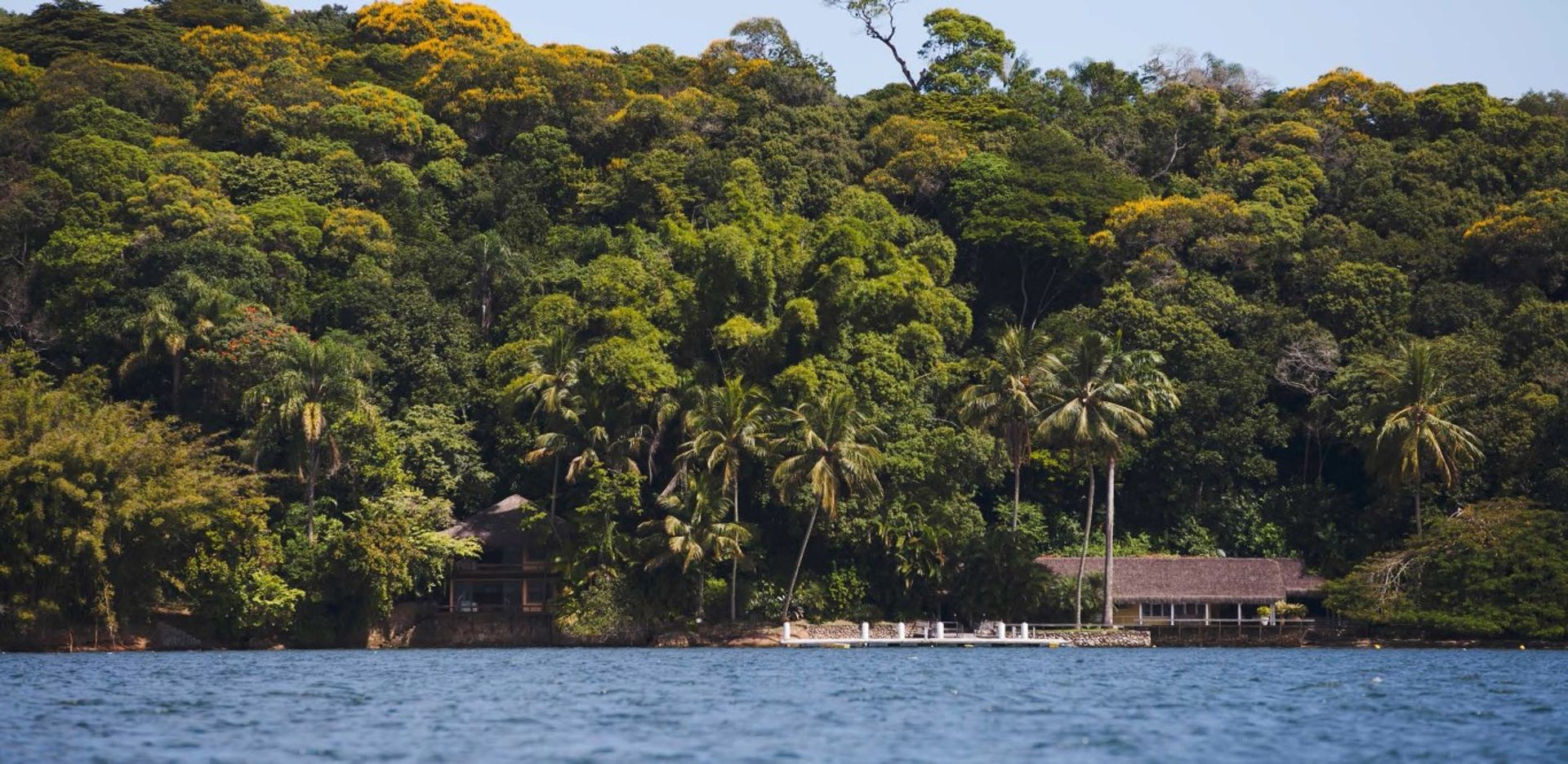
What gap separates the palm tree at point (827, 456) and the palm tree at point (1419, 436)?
55.4 feet

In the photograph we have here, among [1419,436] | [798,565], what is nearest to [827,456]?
[798,565]

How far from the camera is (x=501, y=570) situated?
62.4 metres

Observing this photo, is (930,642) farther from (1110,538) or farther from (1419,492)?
(1419,492)

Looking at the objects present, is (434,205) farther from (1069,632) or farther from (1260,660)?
(1260,660)

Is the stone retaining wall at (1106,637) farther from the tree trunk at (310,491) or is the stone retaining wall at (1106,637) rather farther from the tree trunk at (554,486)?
the tree trunk at (310,491)

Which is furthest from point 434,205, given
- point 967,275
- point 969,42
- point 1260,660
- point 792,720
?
point 792,720

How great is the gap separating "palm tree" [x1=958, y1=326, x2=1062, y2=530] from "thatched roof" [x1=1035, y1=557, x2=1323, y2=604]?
4.49 meters

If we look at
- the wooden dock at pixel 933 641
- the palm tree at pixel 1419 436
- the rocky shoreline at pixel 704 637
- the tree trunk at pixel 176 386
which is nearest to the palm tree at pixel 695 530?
the rocky shoreline at pixel 704 637

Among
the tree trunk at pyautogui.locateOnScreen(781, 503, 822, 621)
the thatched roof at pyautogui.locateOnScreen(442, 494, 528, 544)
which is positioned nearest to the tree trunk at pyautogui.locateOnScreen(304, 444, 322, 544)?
the thatched roof at pyautogui.locateOnScreen(442, 494, 528, 544)

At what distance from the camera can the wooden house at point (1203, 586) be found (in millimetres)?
61219

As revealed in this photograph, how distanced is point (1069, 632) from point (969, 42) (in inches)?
1870

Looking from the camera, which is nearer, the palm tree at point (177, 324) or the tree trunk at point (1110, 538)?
the tree trunk at point (1110, 538)

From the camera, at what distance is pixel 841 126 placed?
269 feet

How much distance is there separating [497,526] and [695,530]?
8141 millimetres
